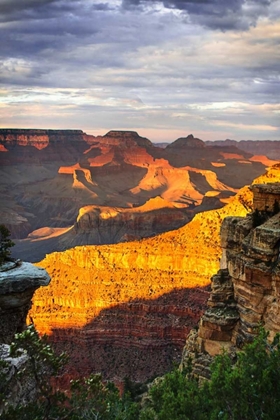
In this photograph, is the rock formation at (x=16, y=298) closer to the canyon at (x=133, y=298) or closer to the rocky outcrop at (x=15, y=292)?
the rocky outcrop at (x=15, y=292)

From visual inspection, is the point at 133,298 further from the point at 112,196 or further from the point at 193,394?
the point at 112,196

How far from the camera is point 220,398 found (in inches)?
498

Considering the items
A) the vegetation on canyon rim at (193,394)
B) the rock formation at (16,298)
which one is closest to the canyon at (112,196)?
the rock formation at (16,298)

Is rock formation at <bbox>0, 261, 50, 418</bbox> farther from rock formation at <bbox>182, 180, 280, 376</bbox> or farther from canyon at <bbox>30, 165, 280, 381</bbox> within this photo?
canyon at <bbox>30, 165, 280, 381</bbox>

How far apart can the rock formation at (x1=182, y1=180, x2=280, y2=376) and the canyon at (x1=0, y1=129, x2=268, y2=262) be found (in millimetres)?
58293

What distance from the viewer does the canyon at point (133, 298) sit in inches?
1463

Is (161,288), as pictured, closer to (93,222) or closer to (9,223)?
(93,222)

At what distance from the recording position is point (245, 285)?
19.0 m

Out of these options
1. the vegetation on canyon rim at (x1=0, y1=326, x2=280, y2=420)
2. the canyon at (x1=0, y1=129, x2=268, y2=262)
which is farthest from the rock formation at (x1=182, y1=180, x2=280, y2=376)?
the canyon at (x1=0, y1=129, x2=268, y2=262)

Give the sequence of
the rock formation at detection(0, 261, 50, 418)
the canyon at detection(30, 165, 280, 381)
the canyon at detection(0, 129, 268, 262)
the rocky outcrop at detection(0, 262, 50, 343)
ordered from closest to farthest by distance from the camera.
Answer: the rock formation at detection(0, 261, 50, 418)
the rocky outcrop at detection(0, 262, 50, 343)
the canyon at detection(30, 165, 280, 381)
the canyon at detection(0, 129, 268, 262)

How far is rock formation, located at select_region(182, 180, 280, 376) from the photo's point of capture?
18.0 m

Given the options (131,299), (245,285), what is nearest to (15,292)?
(245,285)

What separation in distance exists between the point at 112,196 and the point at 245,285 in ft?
435

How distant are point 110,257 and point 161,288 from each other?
245 inches
